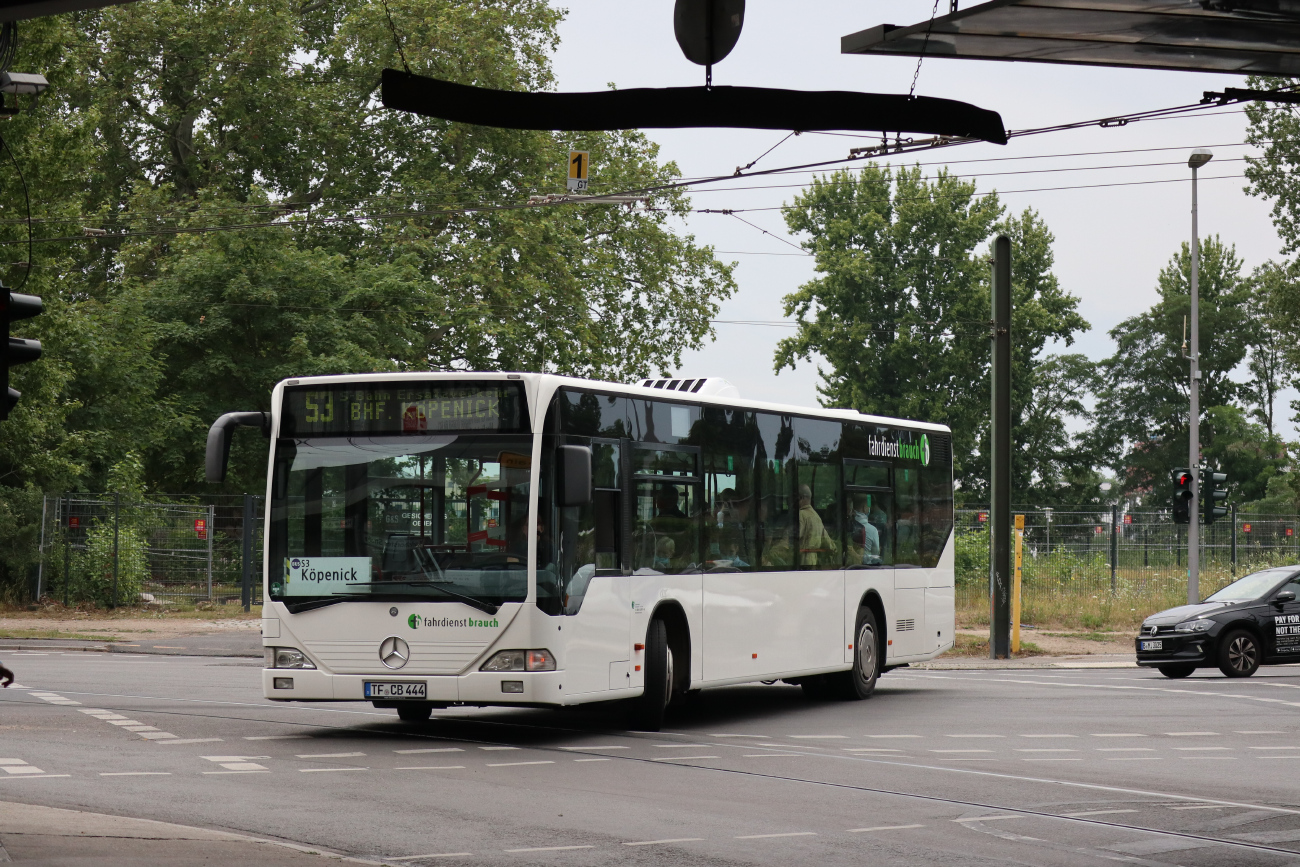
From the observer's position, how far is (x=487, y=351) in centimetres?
4359

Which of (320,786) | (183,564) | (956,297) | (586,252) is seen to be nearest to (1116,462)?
(956,297)

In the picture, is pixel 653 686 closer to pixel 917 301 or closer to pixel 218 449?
pixel 218 449

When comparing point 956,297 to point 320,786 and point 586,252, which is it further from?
point 320,786

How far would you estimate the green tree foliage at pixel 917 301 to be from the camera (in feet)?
221

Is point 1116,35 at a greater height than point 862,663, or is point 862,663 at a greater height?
point 1116,35

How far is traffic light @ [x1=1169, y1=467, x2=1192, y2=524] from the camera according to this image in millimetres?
32000

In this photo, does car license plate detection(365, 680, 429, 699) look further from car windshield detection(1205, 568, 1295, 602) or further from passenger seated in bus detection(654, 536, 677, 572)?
car windshield detection(1205, 568, 1295, 602)

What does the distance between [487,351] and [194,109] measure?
32.1 feet

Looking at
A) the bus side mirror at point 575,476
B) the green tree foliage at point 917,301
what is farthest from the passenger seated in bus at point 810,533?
the green tree foliage at point 917,301

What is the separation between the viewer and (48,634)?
90.2ft

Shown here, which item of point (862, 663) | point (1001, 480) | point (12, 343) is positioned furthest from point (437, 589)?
point (1001, 480)

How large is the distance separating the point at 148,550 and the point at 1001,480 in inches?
667

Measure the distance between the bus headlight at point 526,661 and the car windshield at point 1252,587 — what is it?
13222 mm

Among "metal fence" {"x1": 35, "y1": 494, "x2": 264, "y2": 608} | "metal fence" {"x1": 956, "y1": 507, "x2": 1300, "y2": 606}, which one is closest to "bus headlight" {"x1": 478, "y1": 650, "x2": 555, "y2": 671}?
"metal fence" {"x1": 35, "y1": 494, "x2": 264, "y2": 608}
